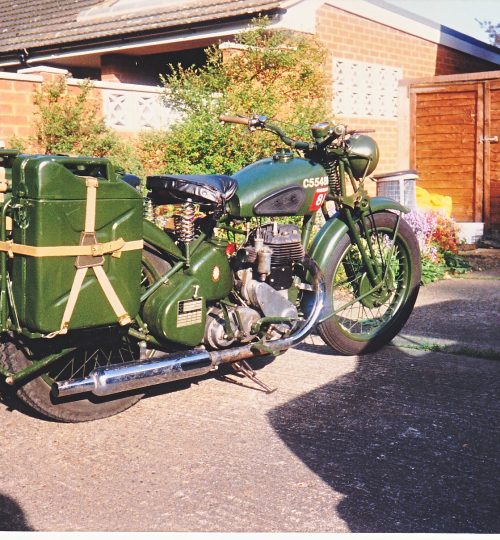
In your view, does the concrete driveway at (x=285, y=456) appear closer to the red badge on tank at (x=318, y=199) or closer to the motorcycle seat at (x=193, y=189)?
the red badge on tank at (x=318, y=199)

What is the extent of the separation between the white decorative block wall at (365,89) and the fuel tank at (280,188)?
770cm

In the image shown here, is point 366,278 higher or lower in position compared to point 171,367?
higher

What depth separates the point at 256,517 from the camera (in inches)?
114

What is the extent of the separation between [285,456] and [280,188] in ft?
4.83

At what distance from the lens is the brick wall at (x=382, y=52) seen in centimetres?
1180

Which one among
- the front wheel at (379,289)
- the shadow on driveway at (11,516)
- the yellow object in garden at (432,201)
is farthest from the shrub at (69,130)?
the shadow on driveway at (11,516)

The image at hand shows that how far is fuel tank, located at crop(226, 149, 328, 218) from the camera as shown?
412cm

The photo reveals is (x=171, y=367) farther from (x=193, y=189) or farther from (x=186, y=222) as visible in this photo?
(x=193, y=189)

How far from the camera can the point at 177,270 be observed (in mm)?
3922

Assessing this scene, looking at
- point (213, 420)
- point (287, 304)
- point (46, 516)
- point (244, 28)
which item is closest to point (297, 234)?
point (287, 304)

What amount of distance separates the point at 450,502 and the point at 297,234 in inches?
70.1

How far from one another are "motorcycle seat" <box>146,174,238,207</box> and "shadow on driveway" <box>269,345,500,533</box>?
3.59 ft

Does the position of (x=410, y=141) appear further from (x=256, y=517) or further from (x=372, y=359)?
(x=256, y=517)

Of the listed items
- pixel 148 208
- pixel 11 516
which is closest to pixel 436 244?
pixel 148 208
